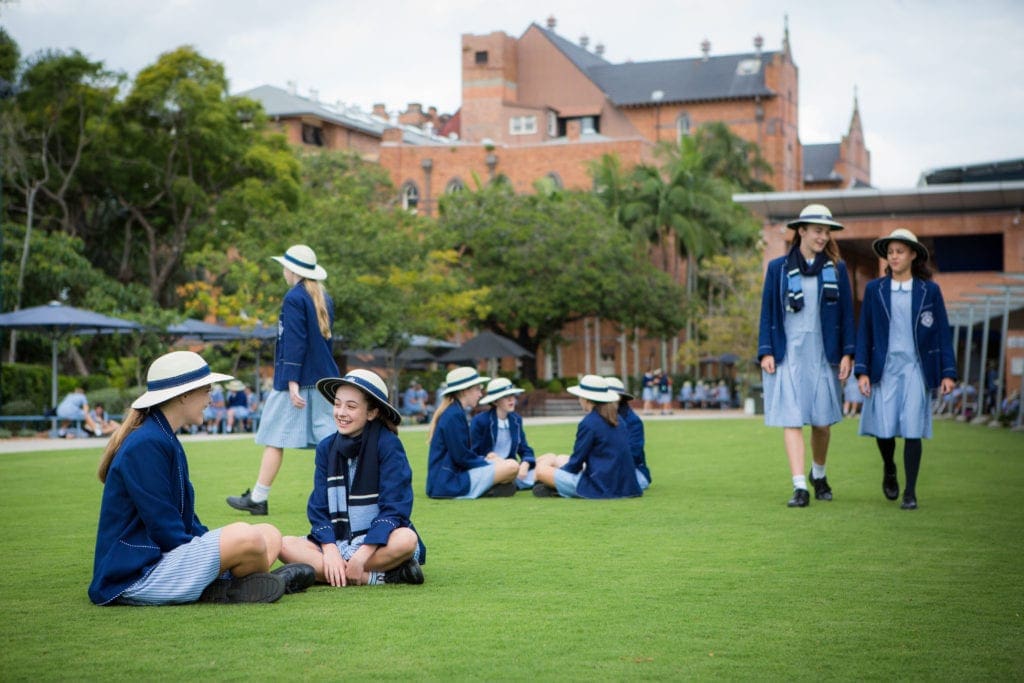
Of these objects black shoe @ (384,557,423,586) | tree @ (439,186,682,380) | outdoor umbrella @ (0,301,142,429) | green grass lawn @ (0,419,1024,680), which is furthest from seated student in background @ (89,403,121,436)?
tree @ (439,186,682,380)

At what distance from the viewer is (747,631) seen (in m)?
5.66

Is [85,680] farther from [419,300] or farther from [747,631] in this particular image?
[419,300]

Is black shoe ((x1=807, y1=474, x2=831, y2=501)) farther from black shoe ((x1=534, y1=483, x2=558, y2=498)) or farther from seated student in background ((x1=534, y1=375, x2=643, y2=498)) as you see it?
black shoe ((x1=534, y1=483, x2=558, y2=498))

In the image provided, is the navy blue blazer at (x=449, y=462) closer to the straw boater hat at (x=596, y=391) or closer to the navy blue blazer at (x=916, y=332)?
the straw boater hat at (x=596, y=391)

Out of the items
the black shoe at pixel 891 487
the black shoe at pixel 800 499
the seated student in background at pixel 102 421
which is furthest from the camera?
the seated student in background at pixel 102 421

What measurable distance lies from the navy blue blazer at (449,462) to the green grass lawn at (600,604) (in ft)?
1.77

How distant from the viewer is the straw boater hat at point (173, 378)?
6160 millimetres

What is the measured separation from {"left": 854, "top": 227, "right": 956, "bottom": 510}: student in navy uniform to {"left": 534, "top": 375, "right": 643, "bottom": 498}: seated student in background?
2.06 metres

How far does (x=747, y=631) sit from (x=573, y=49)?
93148mm

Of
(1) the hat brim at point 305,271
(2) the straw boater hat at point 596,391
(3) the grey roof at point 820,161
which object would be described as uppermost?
(3) the grey roof at point 820,161

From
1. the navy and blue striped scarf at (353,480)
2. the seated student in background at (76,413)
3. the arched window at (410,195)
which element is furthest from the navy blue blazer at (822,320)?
the arched window at (410,195)

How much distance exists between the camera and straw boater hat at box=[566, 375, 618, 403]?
453 inches

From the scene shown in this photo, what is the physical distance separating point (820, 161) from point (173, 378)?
361ft

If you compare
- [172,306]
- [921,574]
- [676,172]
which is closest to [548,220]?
[676,172]
